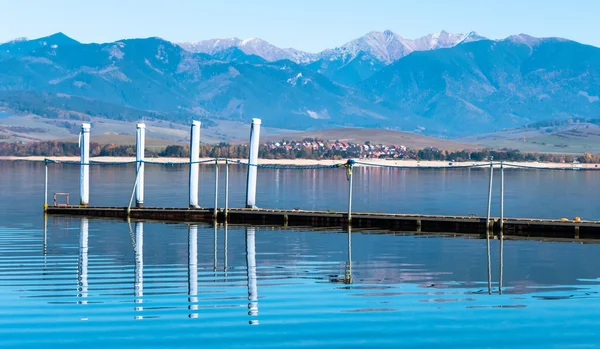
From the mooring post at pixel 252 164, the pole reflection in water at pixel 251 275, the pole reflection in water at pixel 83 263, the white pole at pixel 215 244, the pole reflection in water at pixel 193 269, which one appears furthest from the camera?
the mooring post at pixel 252 164

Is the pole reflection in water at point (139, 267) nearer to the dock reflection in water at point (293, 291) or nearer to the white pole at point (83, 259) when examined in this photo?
the dock reflection in water at point (293, 291)

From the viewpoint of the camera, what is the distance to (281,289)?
29.6m

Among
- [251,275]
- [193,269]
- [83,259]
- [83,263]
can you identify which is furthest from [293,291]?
[83,259]

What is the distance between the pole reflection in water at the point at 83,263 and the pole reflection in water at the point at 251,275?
439cm

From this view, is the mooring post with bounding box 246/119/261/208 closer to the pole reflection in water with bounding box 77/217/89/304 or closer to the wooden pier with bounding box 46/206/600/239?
the wooden pier with bounding box 46/206/600/239

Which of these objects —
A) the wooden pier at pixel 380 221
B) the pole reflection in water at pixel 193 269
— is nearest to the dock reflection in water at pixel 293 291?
the pole reflection in water at pixel 193 269

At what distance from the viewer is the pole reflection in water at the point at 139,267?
2716 centimetres

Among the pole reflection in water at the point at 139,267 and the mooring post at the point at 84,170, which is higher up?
the mooring post at the point at 84,170

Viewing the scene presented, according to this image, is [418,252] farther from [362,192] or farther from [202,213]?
[362,192]

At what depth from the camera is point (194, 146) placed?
184ft

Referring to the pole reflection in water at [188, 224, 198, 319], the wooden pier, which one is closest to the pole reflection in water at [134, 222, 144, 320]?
the pole reflection in water at [188, 224, 198, 319]

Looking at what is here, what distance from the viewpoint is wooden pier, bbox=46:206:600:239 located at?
46178 millimetres

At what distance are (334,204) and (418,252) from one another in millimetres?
36906

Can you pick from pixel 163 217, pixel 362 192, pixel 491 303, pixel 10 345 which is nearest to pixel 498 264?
pixel 491 303
